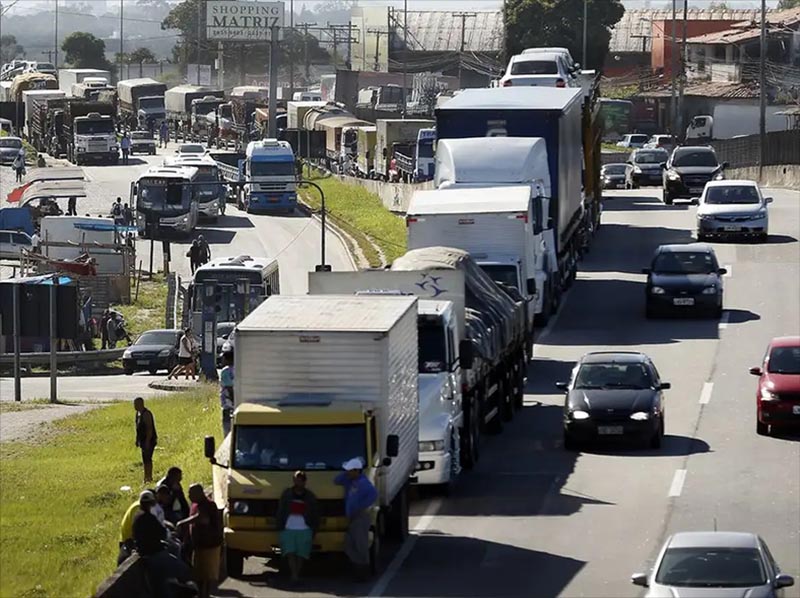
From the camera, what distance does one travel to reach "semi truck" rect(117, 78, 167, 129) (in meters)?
134

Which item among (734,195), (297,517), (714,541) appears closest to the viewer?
(714,541)

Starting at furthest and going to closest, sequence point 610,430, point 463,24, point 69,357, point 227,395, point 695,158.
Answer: point 463,24, point 695,158, point 69,357, point 610,430, point 227,395

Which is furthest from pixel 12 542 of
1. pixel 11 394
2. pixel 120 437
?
pixel 11 394

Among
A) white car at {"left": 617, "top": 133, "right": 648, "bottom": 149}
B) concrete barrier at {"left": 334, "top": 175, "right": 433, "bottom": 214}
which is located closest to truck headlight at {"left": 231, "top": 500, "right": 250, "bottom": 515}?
concrete barrier at {"left": 334, "top": 175, "right": 433, "bottom": 214}

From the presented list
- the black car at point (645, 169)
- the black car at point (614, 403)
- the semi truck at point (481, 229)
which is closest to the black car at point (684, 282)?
the semi truck at point (481, 229)

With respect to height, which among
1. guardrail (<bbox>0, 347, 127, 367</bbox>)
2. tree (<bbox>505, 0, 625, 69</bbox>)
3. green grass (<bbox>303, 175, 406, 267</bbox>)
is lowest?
guardrail (<bbox>0, 347, 127, 367</bbox>)

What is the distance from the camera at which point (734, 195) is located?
176ft

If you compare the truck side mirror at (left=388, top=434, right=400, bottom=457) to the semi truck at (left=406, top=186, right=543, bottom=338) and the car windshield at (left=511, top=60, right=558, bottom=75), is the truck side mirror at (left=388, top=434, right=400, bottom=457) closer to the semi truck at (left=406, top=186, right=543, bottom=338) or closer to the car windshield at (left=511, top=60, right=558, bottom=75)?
the semi truck at (left=406, top=186, right=543, bottom=338)

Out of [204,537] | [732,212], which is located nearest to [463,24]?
[732,212]

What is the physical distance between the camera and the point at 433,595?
20016 mm

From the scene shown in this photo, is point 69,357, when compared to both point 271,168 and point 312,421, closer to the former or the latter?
point 312,421

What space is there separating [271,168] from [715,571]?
68.6m

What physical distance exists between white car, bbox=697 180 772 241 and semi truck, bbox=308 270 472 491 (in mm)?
26589

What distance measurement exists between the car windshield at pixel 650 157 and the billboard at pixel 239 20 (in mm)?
88516
